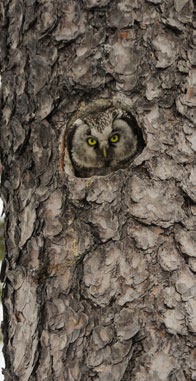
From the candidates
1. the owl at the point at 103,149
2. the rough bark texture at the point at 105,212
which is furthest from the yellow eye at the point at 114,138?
the rough bark texture at the point at 105,212

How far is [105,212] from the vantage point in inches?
79.0

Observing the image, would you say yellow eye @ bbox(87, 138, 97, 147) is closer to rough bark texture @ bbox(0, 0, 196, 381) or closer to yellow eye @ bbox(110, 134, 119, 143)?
yellow eye @ bbox(110, 134, 119, 143)

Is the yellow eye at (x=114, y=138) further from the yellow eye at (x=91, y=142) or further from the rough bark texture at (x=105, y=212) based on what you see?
the rough bark texture at (x=105, y=212)

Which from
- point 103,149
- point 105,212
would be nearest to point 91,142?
point 103,149

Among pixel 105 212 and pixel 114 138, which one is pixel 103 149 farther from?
pixel 105 212

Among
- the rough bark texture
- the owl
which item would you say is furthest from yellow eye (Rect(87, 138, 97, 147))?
the rough bark texture

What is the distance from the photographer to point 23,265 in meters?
2.08

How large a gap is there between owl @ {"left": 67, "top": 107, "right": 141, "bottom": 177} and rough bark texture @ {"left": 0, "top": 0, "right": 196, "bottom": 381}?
0.09 m

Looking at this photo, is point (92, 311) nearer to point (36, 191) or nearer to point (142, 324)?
point (142, 324)

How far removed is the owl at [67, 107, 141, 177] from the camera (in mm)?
2121

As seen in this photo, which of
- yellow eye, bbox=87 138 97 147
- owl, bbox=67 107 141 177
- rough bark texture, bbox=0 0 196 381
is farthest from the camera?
yellow eye, bbox=87 138 97 147

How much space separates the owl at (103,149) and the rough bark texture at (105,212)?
0.09m

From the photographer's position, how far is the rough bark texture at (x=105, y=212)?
1.96 meters

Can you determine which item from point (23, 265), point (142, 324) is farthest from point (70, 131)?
point (142, 324)
